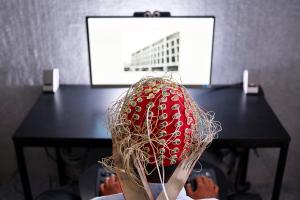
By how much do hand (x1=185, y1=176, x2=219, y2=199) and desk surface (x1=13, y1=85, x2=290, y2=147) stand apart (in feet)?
0.51

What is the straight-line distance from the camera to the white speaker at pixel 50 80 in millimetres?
1792

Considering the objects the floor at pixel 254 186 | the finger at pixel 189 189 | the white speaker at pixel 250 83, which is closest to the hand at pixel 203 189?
the finger at pixel 189 189

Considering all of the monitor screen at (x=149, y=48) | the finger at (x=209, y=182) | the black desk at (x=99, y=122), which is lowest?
the finger at (x=209, y=182)

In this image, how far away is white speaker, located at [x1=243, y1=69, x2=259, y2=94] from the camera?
1.77 meters

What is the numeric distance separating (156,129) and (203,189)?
2.24 ft

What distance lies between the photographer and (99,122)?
1.54 m

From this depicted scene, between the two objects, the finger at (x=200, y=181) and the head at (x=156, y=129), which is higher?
the head at (x=156, y=129)

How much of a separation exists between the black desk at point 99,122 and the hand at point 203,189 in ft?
0.47

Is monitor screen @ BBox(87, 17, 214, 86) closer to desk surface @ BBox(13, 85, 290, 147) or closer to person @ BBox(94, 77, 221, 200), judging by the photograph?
desk surface @ BBox(13, 85, 290, 147)

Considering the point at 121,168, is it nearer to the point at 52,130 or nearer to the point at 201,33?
the point at 52,130

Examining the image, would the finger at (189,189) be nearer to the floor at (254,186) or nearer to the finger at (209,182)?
the finger at (209,182)

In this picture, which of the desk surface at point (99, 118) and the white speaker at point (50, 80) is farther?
the white speaker at point (50, 80)

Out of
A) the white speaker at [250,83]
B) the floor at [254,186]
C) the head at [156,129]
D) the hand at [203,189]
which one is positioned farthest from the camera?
the floor at [254,186]

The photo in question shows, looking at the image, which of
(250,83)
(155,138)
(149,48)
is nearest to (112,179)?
(149,48)
